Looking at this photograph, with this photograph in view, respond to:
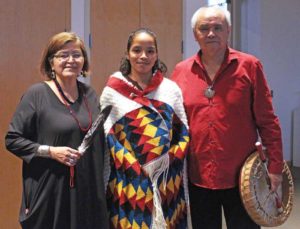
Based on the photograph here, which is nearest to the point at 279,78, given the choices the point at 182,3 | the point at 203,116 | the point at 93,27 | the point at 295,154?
the point at 295,154

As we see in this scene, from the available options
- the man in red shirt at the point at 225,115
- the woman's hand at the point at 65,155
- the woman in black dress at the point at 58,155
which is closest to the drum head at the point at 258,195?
the man in red shirt at the point at 225,115

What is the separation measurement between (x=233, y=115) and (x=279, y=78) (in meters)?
4.39

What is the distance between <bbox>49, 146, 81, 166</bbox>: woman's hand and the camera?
167cm

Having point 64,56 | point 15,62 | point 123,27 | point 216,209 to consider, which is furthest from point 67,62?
point 123,27

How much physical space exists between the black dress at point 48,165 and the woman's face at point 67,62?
95 mm

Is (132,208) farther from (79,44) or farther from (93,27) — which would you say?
(93,27)

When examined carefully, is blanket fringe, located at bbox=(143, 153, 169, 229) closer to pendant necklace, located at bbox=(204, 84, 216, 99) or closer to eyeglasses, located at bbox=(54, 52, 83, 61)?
pendant necklace, located at bbox=(204, 84, 216, 99)

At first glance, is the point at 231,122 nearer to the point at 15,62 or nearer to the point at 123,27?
the point at 15,62

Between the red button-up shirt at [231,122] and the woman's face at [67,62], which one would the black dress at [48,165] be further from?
the red button-up shirt at [231,122]

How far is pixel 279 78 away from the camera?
6.04 m

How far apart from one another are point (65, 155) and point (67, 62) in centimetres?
41

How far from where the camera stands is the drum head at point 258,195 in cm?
186

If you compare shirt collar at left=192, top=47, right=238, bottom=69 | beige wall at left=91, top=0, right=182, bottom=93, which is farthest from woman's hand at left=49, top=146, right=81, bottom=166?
beige wall at left=91, top=0, right=182, bottom=93

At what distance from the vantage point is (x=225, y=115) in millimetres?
1945
